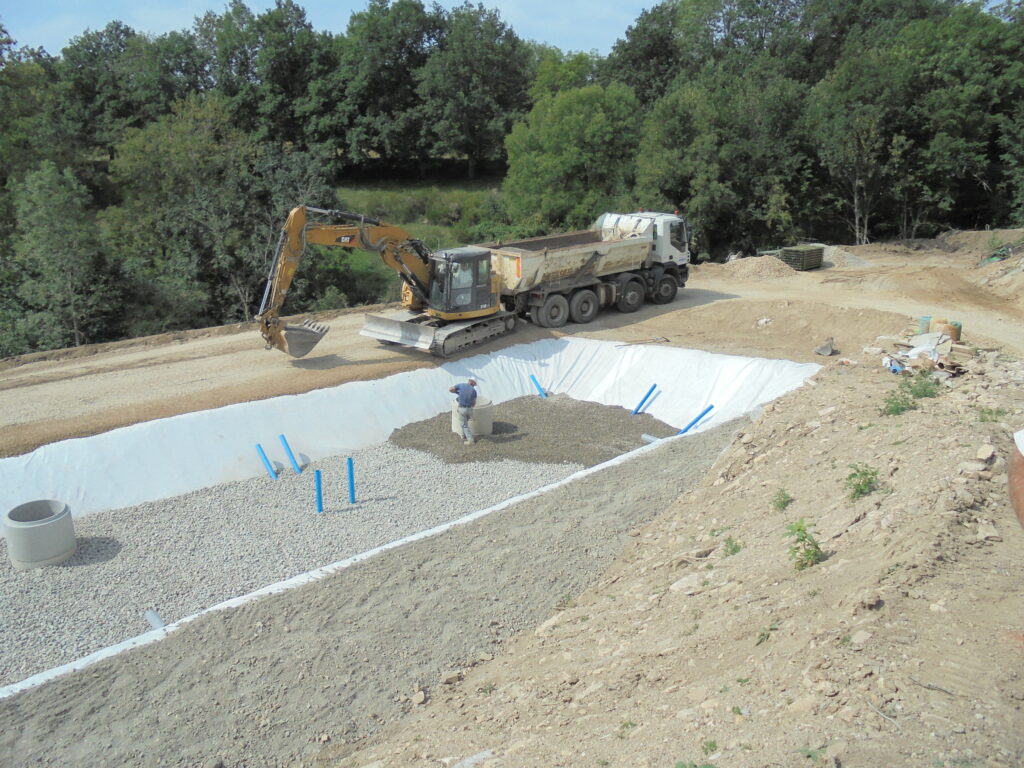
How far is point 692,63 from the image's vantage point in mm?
49531

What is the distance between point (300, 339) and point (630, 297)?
357 inches

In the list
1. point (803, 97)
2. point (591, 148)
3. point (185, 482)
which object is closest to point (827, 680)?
point (185, 482)

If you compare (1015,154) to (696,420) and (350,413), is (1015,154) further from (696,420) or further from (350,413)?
(350,413)

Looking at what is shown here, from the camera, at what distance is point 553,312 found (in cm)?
1964

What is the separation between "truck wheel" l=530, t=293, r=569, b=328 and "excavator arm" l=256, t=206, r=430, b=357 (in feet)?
9.88

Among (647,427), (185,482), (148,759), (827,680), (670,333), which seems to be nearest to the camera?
(827,680)

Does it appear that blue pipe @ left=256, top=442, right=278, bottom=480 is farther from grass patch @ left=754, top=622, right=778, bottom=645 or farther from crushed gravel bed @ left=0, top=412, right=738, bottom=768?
grass patch @ left=754, top=622, right=778, bottom=645

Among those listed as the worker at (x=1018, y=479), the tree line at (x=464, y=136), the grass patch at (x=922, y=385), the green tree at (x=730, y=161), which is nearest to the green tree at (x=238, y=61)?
the tree line at (x=464, y=136)

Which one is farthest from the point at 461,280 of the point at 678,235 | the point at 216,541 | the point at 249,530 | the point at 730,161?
the point at 730,161

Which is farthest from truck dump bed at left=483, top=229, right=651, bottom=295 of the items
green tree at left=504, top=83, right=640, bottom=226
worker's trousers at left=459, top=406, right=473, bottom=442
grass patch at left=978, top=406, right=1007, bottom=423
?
green tree at left=504, top=83, right=640, bottom=226

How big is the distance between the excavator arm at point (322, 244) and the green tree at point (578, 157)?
18355mm

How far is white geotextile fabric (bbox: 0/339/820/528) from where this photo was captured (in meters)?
12.6

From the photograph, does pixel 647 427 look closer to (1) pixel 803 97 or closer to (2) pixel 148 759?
(2) pixel 148 759

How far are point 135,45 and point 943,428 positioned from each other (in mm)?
50349
